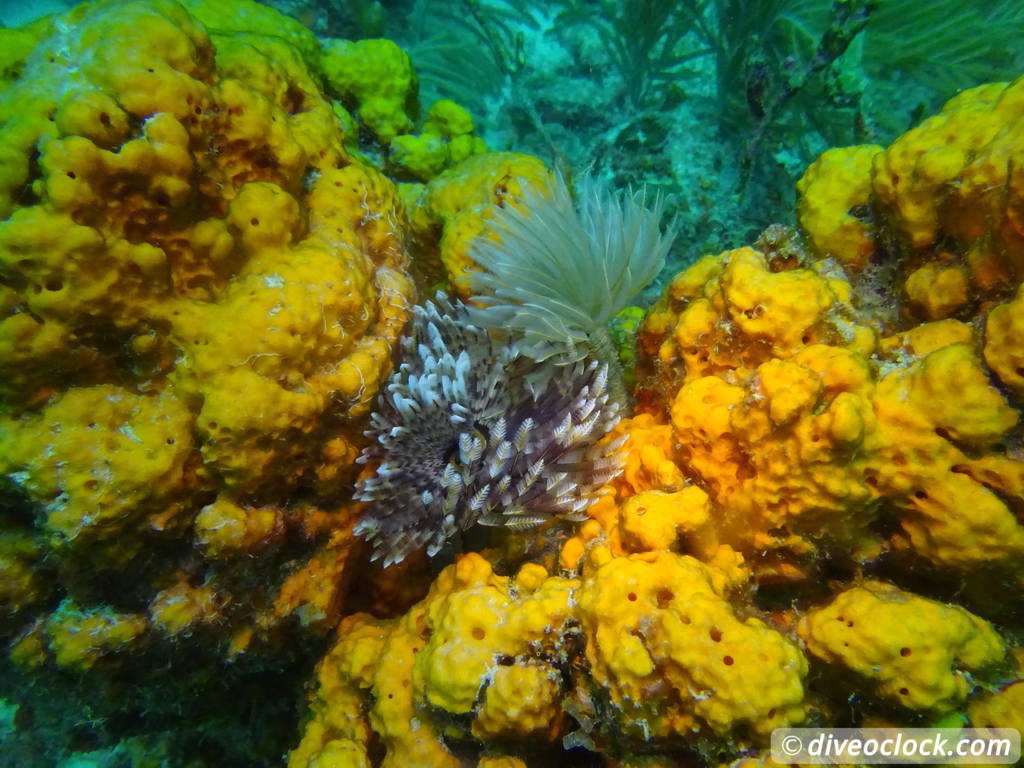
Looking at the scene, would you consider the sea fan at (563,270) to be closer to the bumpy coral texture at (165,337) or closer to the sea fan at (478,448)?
the sea fan at (478,448)

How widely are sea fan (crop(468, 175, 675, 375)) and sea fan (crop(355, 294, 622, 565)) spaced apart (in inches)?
6.5

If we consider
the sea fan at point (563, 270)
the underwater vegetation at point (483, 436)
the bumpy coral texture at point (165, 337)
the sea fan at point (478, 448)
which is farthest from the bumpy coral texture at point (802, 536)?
the bumpy coral texture at point (165, 337)

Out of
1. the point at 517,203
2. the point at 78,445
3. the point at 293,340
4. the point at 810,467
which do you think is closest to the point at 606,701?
the point at 810,467

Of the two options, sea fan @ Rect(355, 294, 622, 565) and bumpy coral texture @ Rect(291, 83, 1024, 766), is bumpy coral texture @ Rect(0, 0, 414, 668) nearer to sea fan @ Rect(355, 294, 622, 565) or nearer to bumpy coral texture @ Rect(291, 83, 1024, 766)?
sea fan @ Rect(355, 294, 622, 565)

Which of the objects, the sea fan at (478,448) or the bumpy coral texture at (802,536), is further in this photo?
the sea fan at (478,448)

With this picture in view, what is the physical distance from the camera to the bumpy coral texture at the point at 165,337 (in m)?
2.12

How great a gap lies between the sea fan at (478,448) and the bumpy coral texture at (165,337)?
0.22 meters

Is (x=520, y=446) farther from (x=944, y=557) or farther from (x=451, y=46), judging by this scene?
(x=451, y=46)

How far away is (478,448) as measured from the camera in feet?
8.21

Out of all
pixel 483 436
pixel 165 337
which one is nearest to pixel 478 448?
pixel 483 436

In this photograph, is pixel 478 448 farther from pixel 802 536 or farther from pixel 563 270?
pixel 802 536

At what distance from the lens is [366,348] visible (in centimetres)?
269

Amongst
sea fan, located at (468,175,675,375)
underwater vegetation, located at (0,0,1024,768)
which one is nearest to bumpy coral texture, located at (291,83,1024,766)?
underwater vegetation, located at (0,0,1024,768)

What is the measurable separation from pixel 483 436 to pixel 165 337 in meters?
1.47
